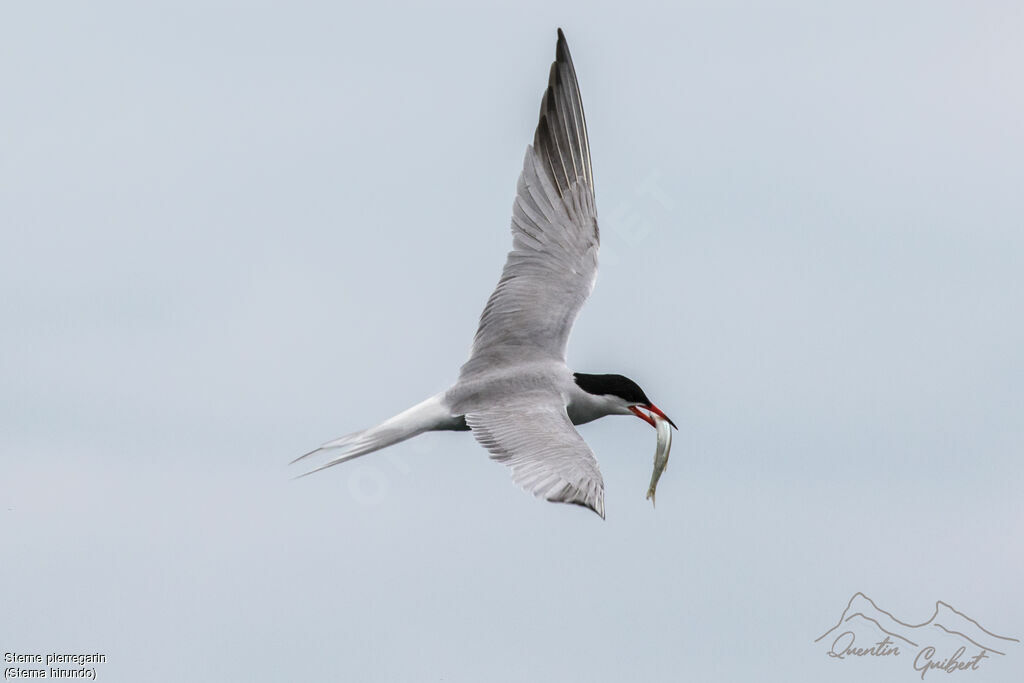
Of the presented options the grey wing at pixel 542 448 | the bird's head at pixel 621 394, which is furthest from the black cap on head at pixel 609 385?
the grey wing at pixel 542 448

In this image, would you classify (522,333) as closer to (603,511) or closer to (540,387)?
(540,387)

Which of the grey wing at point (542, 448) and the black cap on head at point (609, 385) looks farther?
the black cap on head at point (609, 385)

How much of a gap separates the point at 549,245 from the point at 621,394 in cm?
169

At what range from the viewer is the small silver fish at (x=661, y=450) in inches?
449

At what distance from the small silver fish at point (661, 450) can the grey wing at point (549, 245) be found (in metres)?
1.08

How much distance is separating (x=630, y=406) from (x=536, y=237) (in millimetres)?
1874

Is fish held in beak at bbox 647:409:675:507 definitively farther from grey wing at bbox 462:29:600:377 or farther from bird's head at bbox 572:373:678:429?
grey wing at bbox 462:29:600:377

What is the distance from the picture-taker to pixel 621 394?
39.4 ft

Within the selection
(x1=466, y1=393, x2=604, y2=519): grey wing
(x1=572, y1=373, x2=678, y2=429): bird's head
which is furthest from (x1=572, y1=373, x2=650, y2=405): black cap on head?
(x1=466, y1=393, x2=604, y2=519): grey wing

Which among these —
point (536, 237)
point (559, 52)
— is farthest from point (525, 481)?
point (559, 52)

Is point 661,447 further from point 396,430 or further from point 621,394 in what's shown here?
point 396,430

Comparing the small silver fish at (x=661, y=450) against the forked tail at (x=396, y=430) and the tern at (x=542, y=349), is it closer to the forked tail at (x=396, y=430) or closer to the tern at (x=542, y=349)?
the tern at (x=542, y=349)

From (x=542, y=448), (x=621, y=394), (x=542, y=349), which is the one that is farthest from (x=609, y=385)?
(x=542, y=448)

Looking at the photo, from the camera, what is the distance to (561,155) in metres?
13.2
